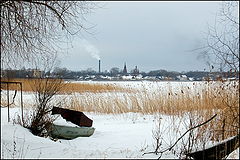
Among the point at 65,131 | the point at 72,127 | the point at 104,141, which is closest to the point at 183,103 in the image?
the point at 104,141

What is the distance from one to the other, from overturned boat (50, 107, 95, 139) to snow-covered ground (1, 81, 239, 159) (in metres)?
0.15

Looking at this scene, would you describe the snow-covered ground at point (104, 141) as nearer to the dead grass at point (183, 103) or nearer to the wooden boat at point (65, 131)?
the wooden boat at point (65, 131)

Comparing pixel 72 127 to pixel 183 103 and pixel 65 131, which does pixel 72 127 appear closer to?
pixel 65 131

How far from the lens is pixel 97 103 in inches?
484

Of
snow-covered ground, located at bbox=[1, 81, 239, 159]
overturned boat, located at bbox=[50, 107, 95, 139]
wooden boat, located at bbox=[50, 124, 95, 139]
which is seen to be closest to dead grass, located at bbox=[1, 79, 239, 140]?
snow-covered ground, located at bbox=[1, 81, 239, 159]

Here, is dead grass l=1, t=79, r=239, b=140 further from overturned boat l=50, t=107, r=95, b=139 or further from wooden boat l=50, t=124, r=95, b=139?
wooden boat l=50, t=124, r=95, b=139

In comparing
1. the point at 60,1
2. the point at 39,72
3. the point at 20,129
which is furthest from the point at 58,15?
the point at 20,129

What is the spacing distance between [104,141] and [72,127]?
81 centimetres

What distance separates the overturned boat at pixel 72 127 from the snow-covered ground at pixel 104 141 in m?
0.15

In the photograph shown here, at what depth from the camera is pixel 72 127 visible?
→ 762 centimetres

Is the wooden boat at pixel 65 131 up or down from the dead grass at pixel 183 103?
down

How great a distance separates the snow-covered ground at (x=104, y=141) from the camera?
17.3ft

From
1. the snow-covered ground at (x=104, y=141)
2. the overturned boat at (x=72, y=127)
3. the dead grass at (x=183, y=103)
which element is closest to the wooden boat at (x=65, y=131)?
the overturned boat at (x=72, y=127)

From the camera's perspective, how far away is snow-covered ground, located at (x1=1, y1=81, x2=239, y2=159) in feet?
17.3
